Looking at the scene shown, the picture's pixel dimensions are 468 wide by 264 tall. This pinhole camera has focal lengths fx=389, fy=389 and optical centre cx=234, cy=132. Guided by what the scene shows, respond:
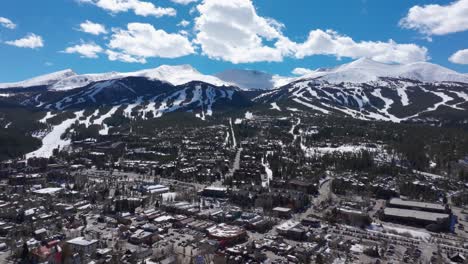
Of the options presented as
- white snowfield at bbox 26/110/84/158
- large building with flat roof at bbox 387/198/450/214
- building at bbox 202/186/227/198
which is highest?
white snowfield at bbox 26/110/84/158

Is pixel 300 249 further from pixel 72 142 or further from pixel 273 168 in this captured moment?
pixel 72 142

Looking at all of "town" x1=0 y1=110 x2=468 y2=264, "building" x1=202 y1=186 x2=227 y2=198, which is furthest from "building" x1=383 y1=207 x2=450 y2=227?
"building" x1=202 y1=186 x2=227 y2=198

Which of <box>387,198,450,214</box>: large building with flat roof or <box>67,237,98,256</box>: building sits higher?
<box>387,198,450,214</box>: large building with flat roof

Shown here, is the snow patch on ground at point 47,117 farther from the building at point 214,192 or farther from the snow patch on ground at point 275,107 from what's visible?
the building at point 214,192

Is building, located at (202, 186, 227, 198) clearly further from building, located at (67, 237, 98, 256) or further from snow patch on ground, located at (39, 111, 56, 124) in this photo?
snow patch on ground, located at (39, 111, 56, 124)

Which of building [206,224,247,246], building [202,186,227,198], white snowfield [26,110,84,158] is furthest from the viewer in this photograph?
white snowfield [26,110,84,158]

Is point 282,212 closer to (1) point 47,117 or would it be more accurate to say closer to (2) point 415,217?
(2) point 415,217

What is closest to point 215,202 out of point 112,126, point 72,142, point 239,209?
point 239,209

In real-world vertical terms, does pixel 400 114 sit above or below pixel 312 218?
above

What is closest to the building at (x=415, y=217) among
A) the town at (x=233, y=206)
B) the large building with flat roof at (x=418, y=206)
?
the town at (x=233, y=206)
